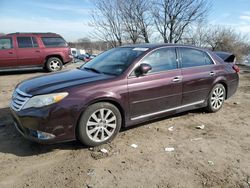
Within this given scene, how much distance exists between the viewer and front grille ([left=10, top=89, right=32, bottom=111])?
12.9 ft

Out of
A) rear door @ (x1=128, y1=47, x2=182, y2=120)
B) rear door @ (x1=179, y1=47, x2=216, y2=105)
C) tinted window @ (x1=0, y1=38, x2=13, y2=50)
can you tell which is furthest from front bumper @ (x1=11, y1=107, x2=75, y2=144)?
tinted window @ (x1=0, y1=38, x2=13, y2=50)

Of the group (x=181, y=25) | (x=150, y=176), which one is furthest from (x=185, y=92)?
(x=181, y=25)

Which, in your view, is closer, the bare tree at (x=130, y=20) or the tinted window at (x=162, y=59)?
the tinted window at (x=162, y=59)

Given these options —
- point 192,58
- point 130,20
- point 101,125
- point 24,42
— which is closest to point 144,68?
point 101,125

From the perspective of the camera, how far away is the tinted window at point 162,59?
4855 millimetres

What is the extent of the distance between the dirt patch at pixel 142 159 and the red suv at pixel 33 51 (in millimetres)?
6680

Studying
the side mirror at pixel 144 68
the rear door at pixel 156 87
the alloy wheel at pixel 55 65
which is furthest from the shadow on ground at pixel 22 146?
the alloy wheel at pixel 55 65

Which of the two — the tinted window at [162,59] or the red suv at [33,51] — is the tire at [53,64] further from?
the tinted window at [162,59]

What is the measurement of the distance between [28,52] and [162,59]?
809cm

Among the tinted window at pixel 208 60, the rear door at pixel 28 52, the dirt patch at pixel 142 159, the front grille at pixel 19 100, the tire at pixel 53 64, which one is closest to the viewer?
the dirt patch at pixel 142 159

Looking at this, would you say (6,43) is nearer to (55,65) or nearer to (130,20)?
(55,65)

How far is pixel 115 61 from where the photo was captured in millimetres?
4934

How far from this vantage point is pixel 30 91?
4.01 metres

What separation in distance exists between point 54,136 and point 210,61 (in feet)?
12.1
